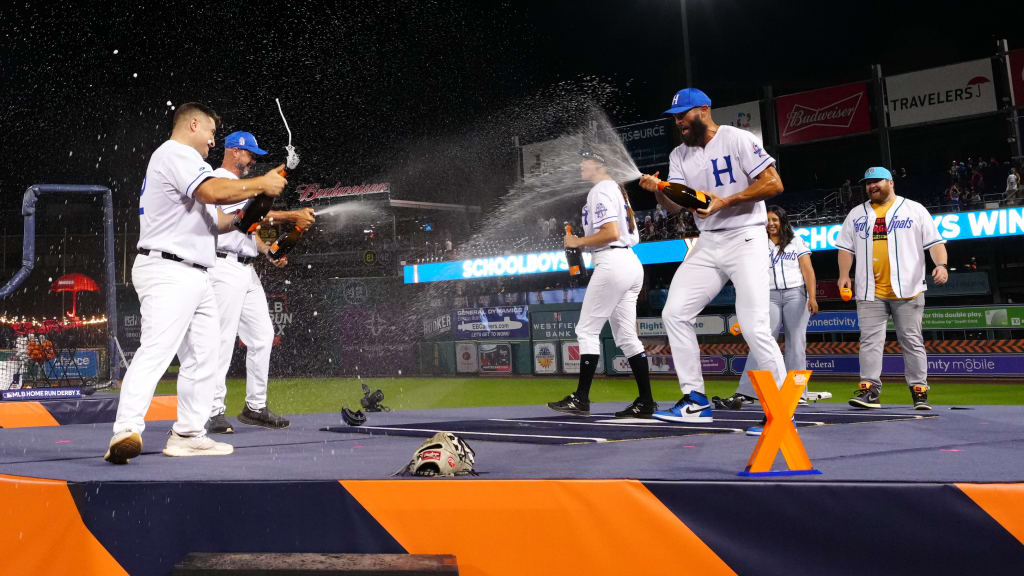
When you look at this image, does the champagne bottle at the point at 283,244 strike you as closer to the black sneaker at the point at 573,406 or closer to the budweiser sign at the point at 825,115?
the black sneaker at the point at 573,406

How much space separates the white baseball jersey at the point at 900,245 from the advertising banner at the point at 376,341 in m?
16.7

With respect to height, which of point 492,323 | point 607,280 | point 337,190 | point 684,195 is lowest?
point 492,323

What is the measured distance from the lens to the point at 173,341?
13.4ft

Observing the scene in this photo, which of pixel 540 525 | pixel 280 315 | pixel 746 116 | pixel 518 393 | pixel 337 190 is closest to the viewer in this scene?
pixel 540 525

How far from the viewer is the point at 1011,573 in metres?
2.12

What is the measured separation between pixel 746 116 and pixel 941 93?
546 centimetres

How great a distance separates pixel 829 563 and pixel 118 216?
2006 inches

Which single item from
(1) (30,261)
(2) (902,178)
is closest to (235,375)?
(1) (30,261)

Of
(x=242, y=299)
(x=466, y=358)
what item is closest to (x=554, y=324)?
(x=466, y=358)

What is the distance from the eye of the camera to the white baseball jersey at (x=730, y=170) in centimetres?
495

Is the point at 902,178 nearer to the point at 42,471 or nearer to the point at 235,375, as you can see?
the point at 235,375

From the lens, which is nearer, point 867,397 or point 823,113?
point 867,397

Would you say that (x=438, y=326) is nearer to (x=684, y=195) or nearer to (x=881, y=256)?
(x=881, y=256)

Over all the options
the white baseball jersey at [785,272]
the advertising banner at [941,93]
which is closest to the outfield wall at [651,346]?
the white baseball jersey at [785,272]
